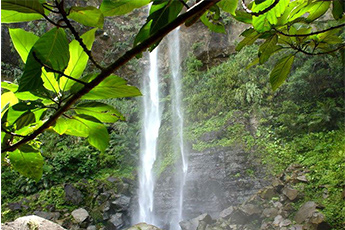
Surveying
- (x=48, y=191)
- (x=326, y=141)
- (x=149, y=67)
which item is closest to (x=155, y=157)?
(x=48, y=191)

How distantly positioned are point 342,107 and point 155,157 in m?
3.80

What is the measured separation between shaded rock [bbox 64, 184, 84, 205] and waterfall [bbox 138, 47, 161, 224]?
111 centimetres

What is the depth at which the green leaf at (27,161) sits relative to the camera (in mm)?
319

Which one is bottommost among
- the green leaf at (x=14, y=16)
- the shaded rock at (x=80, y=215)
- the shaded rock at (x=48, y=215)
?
the shaded rock at (x=80, y=215)

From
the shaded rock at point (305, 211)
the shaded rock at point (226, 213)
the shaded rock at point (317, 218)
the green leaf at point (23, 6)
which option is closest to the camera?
the green leaf at point (23, 6)

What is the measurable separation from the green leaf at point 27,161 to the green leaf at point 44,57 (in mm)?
133

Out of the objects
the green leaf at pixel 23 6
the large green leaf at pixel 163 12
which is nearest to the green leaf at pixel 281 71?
the large green leaf at pixel 163 12

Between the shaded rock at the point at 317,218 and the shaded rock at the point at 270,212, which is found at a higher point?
the shaded rock at the point at 317,218

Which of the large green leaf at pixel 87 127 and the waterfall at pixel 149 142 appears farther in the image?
the waterfall at pixel 149 142

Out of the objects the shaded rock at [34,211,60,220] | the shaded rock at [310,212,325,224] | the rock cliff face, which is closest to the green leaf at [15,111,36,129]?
the shaded rock at [310,212,325,224]

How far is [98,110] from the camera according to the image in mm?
326

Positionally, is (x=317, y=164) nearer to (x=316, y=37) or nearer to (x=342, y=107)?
(x=342, y=107)

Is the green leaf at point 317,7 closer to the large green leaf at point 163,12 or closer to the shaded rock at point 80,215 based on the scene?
the large green leaf at point 163,12

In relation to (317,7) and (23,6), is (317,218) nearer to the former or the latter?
(317,7)
